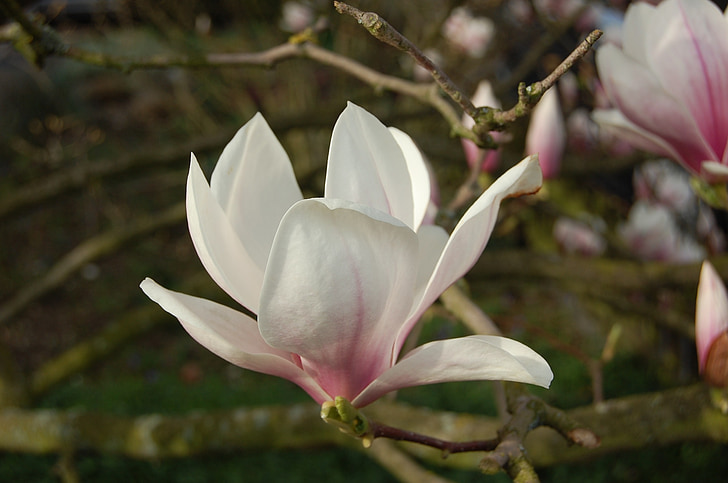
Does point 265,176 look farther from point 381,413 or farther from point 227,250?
point 381,413

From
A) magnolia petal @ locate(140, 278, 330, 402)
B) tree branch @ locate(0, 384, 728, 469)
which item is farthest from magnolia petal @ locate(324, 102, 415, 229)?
tree branch @ locate(0, 384, 728, 469)

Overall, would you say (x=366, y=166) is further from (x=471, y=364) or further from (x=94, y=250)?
(x=94, y=250)

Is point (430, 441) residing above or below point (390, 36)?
below

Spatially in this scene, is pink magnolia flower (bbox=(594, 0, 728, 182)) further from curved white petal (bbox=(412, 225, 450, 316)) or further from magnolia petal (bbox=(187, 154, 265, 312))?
magnolia petal (bbox=(187, 154, 265, 312))

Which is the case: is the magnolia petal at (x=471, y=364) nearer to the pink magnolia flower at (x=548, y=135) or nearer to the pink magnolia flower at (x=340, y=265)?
the pink magnolia flower at (x=340, y=265)

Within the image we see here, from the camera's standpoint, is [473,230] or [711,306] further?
[711,306]

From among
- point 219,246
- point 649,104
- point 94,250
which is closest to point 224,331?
point 219,246

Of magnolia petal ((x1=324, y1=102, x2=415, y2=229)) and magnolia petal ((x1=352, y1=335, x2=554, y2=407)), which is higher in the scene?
magnolia petal ((x1=324, y1=102, x2=415, y2=229))

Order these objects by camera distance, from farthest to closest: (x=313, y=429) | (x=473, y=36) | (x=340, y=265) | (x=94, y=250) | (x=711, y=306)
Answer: (x=473, y=36), (x=94, y=250), (x=313, y=429), (x=711, y=306), (x=340, y=265)

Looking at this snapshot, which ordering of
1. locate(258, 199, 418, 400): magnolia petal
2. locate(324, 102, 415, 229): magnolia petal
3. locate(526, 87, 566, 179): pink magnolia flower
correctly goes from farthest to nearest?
locate(526, 87, 566, 179): pink magnolia flower
locate(324, 102, 415, 229): magnolia petal
locate(258, 199, 418, 400): magnolia petal
